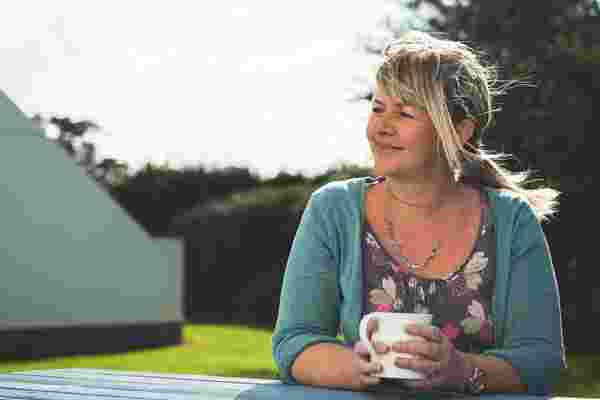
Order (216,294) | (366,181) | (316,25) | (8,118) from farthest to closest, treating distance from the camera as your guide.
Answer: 1. (216,294)
2. (316,25)
3. (8,118)
4. (366,181)

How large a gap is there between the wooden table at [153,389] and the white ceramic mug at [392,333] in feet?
0.29

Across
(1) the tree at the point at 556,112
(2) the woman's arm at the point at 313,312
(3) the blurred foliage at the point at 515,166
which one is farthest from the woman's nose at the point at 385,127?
(1) the tree at the point at 556,112

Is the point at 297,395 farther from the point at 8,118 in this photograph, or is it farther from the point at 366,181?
the point at 8,118

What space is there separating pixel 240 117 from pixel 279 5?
128 inches

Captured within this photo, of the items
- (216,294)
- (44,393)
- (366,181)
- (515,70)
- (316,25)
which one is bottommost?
(216,294)

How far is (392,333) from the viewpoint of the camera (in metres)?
1.69

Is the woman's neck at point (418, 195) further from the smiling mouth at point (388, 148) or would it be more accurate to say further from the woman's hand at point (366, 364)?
the woman's hand at point (366, 364)

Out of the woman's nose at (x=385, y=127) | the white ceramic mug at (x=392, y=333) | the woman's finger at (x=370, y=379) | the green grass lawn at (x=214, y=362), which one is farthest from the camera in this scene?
the green grass lawn at (x=214, y=362)

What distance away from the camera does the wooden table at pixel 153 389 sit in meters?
1.81

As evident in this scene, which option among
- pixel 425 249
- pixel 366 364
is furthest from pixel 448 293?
pixel 366 364

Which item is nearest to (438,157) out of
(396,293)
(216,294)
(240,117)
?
(396,293)

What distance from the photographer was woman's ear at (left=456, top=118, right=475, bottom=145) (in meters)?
2.38

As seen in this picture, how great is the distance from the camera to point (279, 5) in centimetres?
850

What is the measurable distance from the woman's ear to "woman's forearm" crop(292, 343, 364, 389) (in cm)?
72
